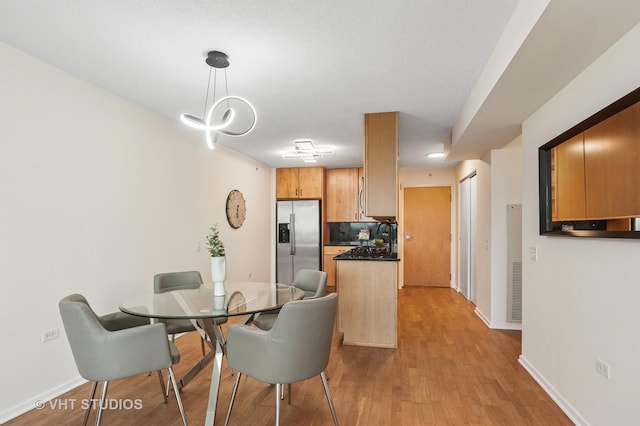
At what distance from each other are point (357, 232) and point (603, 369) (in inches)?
219

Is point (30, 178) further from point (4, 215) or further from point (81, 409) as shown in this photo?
point (81, 409)

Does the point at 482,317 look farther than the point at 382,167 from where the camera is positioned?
Yes

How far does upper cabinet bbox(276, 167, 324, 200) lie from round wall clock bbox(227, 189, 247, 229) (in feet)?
4.26

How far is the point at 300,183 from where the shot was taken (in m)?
7.14

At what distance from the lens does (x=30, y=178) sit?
2.57 meters

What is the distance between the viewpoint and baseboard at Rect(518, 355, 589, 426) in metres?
2.29

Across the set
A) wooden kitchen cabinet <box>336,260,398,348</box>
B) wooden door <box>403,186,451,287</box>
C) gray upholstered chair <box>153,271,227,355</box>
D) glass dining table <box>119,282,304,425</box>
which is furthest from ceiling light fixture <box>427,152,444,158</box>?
gray upholstered chair <box>153,271,227,355</box>

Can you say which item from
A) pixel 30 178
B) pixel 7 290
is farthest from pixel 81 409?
pixel 30 178

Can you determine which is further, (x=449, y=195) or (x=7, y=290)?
(x=449, y=195)

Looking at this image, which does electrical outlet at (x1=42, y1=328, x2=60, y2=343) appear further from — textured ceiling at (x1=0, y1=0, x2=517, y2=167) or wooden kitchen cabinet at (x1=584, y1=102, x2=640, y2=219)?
wooden kitchen cabinet at (x1=584, y1=102, x2=640, y2=219)

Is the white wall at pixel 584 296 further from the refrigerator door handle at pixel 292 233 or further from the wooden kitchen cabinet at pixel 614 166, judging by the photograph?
the refrigerator door handle at pixel 292 233

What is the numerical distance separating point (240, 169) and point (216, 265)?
331 centimetres

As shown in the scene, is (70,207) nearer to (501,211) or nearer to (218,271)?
(218,271)

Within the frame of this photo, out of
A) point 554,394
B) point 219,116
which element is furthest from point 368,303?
point 219,116
